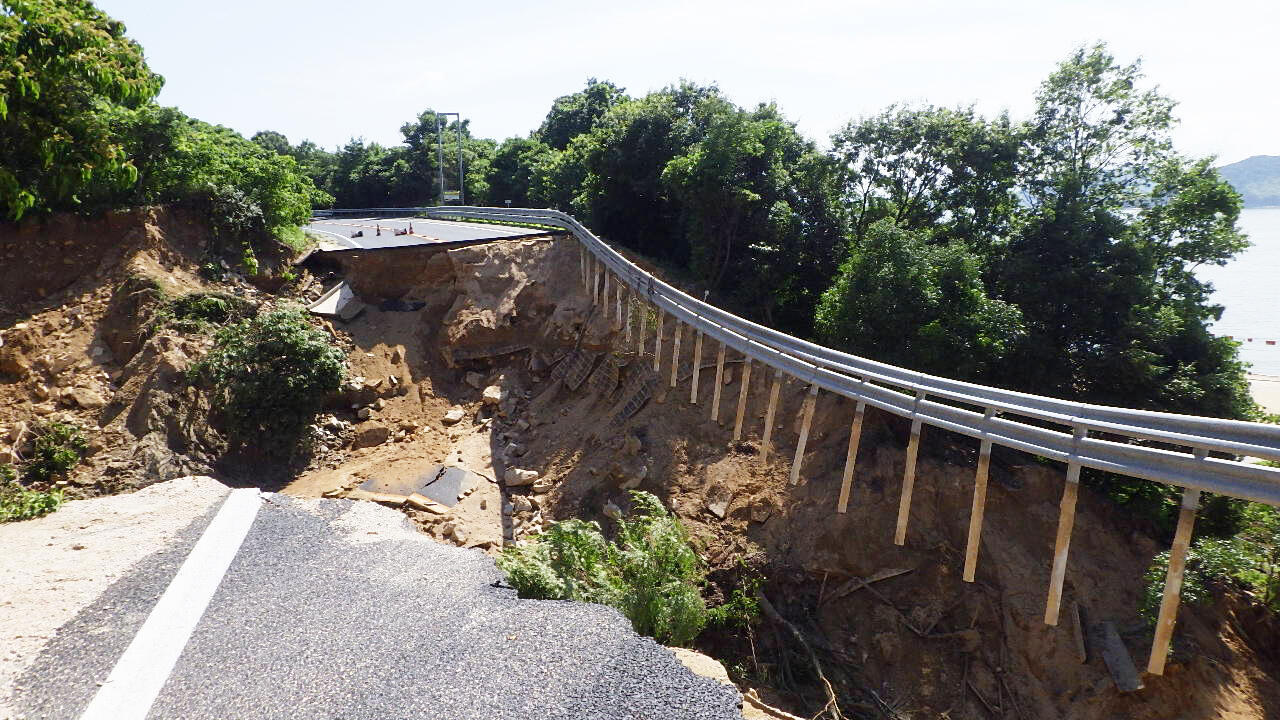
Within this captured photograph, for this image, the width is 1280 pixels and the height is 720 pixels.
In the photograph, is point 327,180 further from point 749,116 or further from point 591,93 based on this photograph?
point 749,116

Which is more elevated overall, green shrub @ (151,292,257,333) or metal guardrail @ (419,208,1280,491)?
metal guardrail @ (419,208,1280,491)

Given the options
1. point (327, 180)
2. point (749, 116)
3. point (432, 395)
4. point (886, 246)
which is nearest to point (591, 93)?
point (327, 180)

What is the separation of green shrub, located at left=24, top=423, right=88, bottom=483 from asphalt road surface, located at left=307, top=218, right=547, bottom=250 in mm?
9600

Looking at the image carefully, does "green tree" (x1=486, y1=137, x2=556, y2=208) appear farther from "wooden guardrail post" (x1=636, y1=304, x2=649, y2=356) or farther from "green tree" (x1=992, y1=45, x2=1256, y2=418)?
"green tree" (x1=992, y1=45, x2=1256, y2=418)

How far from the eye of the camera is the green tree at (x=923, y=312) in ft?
44.5

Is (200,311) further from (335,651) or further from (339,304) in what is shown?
(335,651)

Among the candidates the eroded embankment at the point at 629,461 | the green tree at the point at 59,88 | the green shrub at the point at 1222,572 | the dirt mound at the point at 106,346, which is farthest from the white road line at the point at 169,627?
the green shrub at the point at 1222,572

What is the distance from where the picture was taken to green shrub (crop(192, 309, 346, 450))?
1667 centimetres

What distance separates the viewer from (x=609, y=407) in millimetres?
16875

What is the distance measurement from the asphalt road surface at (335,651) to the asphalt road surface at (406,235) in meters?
16.3

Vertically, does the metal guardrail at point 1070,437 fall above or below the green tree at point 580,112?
below

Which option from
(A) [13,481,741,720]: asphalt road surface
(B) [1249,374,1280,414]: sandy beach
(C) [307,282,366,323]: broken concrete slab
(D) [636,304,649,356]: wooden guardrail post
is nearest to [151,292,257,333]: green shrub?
(C) [307,282,366,323]: broken concrete slab

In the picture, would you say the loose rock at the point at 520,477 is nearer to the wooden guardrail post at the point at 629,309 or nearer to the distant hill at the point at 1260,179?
the wooden guardrail post at the point at 629,309

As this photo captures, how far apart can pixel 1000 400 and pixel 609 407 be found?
1058cm
